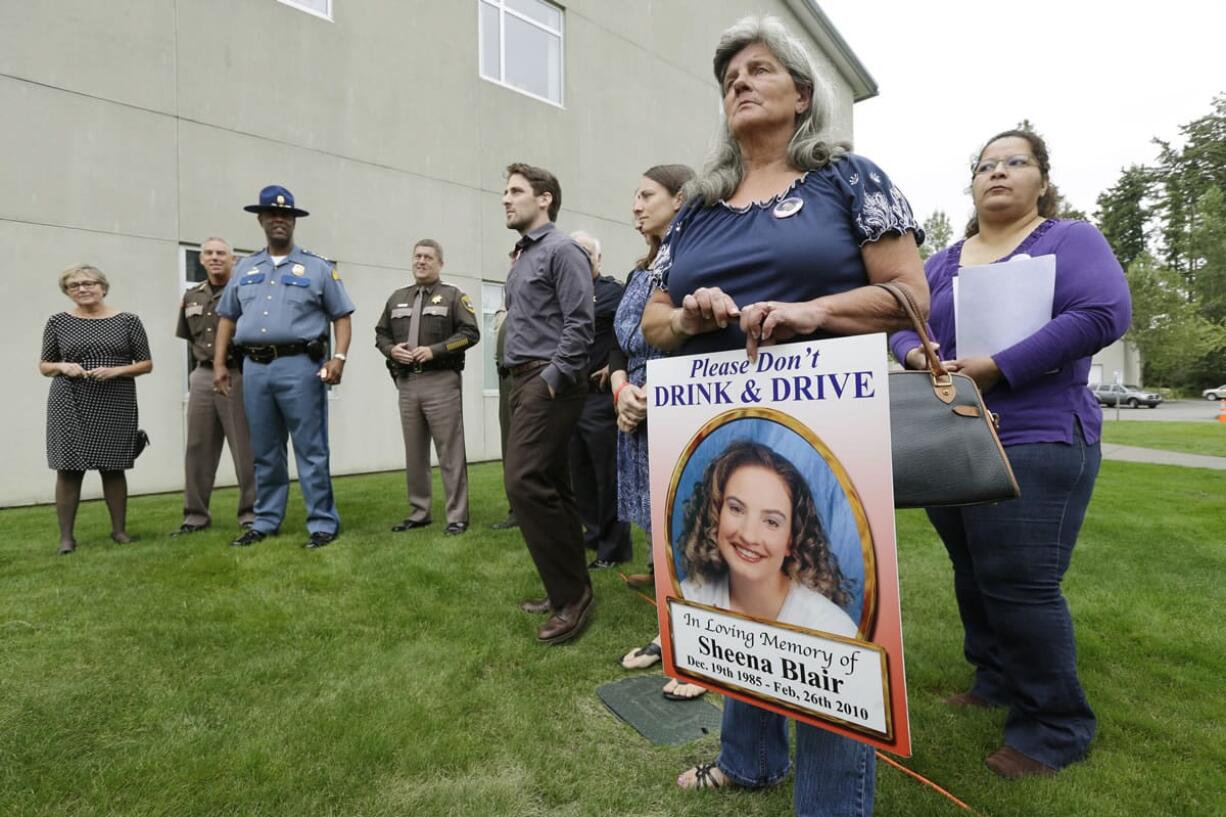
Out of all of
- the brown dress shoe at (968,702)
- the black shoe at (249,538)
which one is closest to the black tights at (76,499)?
the black shoe at (249,538)

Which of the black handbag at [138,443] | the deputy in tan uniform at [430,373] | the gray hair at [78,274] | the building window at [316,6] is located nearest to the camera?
the gray hair at [78,274]

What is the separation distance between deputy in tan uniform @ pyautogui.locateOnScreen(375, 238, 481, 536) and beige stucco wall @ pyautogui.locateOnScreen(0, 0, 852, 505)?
Answer: 2.32 metres

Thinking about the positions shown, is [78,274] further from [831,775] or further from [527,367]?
[831,775]

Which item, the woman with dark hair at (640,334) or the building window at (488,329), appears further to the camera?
the building window at (488,329)

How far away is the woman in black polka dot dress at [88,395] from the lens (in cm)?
445

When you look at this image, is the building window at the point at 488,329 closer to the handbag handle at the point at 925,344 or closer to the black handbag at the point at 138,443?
the black handbag at the point at 138,443

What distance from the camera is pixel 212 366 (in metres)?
5.25

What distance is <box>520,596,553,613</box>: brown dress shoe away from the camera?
3.18m

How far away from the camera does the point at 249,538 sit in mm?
4508

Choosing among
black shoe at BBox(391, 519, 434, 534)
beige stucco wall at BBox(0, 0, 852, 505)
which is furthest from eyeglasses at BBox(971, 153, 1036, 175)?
black shoe at BBox(391, 519, 434, 534)

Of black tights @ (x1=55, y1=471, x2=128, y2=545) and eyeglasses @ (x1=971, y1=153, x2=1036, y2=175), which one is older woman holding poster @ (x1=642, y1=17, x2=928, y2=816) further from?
black tights @ (x1=55, y1=471, x2=128, y2=545)

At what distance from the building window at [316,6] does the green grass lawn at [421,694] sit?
6.59 meters

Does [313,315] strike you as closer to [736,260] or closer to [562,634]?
[562,634]

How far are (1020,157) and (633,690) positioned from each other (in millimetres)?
2125
